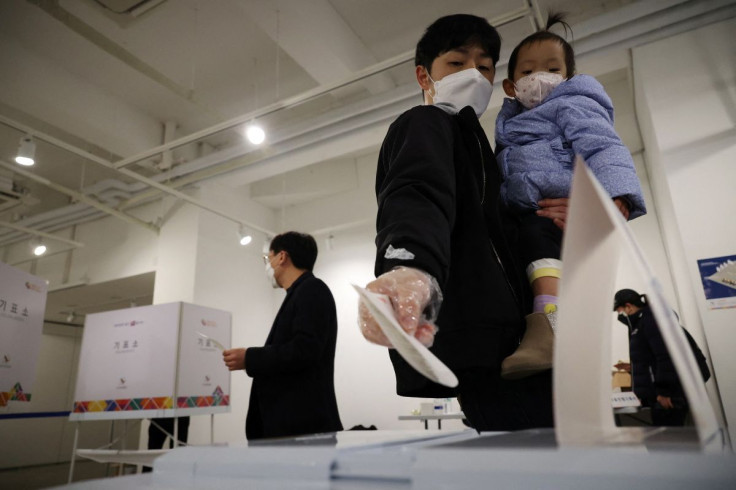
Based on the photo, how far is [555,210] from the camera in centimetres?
89

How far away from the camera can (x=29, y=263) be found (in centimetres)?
699

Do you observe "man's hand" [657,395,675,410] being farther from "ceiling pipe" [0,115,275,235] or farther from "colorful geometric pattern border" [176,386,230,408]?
"ceiling pipe" [0,115,275,235]

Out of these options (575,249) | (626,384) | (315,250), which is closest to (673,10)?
(626,384)

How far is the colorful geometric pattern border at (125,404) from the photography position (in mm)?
3605

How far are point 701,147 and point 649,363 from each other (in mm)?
1537

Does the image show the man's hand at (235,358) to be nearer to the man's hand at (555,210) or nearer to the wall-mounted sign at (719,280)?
the man's hand at (555,210)

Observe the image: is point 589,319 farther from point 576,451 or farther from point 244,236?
point 244,236

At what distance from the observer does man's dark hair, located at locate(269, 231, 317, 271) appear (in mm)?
2195

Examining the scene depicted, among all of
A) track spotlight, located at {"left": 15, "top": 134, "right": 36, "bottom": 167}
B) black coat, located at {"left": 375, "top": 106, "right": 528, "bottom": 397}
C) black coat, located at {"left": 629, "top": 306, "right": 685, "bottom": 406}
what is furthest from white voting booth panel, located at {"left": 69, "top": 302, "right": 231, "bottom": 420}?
black coat, located at {"left": 375, "top": 106, "right": 528, "bottom": 397}

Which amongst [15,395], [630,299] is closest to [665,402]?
[630,299]

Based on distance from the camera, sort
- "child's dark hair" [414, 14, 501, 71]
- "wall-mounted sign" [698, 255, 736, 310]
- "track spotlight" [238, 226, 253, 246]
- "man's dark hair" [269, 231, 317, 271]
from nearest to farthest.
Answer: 1. "child's dark hair" [414, 14, 501, 71]
2. "man's dark hair" [269, 231, 317, 271]
3. "wall-mounted sign" [698, 255, 736, 310]
4. "track spotlight" [238, 226, 253, 246]

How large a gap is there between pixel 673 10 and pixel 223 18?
354 cm

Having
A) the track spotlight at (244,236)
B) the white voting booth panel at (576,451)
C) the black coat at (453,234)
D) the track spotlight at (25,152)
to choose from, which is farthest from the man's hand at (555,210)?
the track spotlight at (244,236)

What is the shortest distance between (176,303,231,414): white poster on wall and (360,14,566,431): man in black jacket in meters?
3.35
